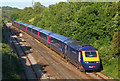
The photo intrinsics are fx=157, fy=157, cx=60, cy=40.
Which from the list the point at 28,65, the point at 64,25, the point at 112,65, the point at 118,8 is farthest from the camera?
the point at 64,25

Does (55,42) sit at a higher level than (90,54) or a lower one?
lower

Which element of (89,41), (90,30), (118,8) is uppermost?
(118,8)

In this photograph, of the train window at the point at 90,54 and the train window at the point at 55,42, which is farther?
the train window at the point at 55,42

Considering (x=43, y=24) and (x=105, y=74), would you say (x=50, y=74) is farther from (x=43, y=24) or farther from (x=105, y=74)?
(x=43, y=24)

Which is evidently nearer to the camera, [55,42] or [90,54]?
[90,54]

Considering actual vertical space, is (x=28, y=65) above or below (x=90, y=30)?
below

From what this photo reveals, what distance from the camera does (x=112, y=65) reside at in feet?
67.8

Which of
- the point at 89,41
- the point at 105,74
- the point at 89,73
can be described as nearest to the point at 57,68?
the point at 89,73

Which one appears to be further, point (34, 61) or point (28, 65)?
point (34, 61)

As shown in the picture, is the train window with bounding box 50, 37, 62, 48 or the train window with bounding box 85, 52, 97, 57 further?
the train window with bounding box 50, 37, 62, 48

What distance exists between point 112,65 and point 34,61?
1160 centimetres

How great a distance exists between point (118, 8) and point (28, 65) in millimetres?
17483

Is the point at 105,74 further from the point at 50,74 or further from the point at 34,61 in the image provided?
the point at 34,61

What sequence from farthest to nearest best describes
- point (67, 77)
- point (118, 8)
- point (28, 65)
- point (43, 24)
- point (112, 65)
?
point (43, 24)
point (118, 8)
point (28, 65)
point (112, 65)
point (67, 77)
